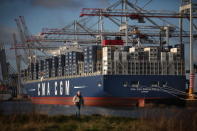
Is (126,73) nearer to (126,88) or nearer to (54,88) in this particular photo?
(126,88)

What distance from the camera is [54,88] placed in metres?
70.9

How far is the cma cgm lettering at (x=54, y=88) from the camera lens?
65438mm

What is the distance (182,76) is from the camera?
55969 mm

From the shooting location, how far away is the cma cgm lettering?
65438 mm

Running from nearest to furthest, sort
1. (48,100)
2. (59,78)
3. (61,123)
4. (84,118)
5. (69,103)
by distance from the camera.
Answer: (61,123) → (84,118) → (69,103) → (59,78) → (48,100)

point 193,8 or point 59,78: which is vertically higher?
point 193,8

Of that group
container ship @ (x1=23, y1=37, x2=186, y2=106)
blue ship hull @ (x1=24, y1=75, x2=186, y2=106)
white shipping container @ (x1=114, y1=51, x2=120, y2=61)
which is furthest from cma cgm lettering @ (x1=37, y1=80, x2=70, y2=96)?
white shipping container @ (x1=114, y1=51, x2=120, y2=61)

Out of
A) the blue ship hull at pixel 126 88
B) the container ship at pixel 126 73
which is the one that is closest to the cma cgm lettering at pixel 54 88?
the container ship at pixel 126 73

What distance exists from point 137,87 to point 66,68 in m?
16.0

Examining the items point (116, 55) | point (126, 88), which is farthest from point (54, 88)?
point (126, 88)

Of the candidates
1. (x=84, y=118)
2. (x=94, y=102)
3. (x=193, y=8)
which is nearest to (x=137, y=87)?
(x=94, y=102)

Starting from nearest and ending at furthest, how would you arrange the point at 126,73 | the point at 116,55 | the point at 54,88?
the point at 126,73, the point at 116,55, the point at 54,88

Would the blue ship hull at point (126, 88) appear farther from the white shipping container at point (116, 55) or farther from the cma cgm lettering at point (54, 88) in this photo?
the cma cgm lettering at point (54, 88)

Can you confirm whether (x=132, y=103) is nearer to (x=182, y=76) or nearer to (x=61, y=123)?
(x=182, y=76)
